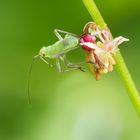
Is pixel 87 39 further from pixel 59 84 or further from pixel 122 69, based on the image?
pixel 59 84

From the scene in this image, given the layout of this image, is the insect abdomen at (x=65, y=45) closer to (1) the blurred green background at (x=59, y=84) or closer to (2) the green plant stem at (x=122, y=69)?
(2) the green plant stem at (x=122, y=69)

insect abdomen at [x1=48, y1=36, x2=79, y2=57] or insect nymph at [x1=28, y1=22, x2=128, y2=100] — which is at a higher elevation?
insect abdomen at [x1=48, y1=36, x2=79, y2=57]

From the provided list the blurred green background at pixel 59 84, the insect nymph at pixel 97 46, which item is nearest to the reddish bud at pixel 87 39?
the insect nymph at pixel 97 46

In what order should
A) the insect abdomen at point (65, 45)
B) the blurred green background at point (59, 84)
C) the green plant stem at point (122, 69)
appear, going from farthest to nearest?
the blurred green background at point (59, 84)
the insect abdomen at point (65, 45)
the green plant stem at point (122, 69)

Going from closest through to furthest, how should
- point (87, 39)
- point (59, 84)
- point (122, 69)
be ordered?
point (122, 69)
point (87, 39)
point (59, 84)

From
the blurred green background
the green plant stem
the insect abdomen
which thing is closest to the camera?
the green plant stem

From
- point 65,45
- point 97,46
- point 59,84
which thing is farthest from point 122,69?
point 59,84

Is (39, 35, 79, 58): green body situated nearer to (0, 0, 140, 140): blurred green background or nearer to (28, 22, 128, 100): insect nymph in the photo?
(28, 22, 128, 100): insect nymph

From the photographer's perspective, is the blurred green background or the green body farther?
the blurred green background

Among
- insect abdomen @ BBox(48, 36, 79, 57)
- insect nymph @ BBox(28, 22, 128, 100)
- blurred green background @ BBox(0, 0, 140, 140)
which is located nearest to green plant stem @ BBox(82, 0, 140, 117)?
insect nymph @ BBox(28, 22, 128, 100)
